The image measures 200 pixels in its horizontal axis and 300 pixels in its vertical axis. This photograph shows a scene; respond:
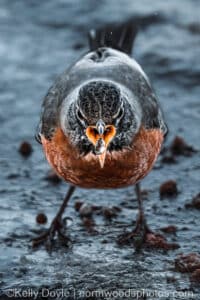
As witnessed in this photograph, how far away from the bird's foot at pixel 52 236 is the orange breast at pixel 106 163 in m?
0.72

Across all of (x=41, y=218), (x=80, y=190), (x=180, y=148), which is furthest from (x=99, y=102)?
(x=180, y=148)

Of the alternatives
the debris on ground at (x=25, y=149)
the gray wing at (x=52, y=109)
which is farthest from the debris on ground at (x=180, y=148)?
the gray wing at (x=52, y=109)

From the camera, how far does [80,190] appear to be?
919 cm

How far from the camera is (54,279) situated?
24.4ft

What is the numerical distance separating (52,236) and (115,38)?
2644 mm

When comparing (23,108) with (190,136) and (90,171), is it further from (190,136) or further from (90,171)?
(90,171)

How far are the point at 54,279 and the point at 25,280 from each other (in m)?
0.25

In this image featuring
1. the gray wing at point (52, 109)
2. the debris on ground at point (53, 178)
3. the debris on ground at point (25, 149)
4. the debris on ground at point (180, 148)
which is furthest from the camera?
the debris on ground at point (25, 149)

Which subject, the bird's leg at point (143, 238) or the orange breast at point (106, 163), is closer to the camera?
the orange breast at point (106, 163)

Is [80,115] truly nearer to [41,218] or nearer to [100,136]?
[100,136]

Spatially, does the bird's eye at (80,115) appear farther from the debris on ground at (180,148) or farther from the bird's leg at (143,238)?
the debris on ground at (180,148)

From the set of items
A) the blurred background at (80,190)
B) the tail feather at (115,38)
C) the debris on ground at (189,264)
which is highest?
the tail feather at (115,38)

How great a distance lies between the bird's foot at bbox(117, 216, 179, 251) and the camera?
8.01m

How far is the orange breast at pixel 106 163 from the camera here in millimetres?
7297
